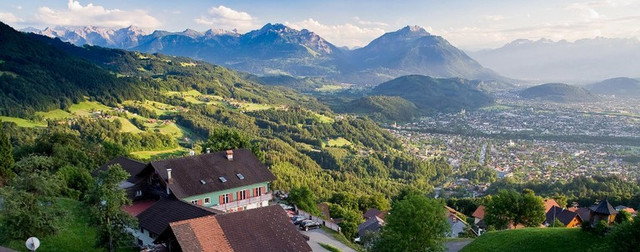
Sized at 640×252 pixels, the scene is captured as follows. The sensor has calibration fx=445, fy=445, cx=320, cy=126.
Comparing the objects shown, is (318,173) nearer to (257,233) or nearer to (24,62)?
(257,233)

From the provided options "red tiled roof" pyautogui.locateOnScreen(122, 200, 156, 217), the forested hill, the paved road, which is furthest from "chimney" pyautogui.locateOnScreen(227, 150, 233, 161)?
the forested hill

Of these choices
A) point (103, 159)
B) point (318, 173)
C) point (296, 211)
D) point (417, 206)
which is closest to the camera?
point (417, 206)

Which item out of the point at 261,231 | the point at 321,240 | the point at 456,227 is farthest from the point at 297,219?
the point at 456,227

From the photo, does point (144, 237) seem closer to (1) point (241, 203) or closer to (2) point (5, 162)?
(1) point (241, 203)

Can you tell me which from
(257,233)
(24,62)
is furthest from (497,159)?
(24,62)

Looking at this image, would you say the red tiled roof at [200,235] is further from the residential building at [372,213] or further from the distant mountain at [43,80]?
the distant mountain at [43,80]

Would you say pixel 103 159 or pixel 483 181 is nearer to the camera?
pixel 103 159

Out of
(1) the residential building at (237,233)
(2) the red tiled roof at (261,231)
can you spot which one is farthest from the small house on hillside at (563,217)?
(1) the residential building at (237,233)
